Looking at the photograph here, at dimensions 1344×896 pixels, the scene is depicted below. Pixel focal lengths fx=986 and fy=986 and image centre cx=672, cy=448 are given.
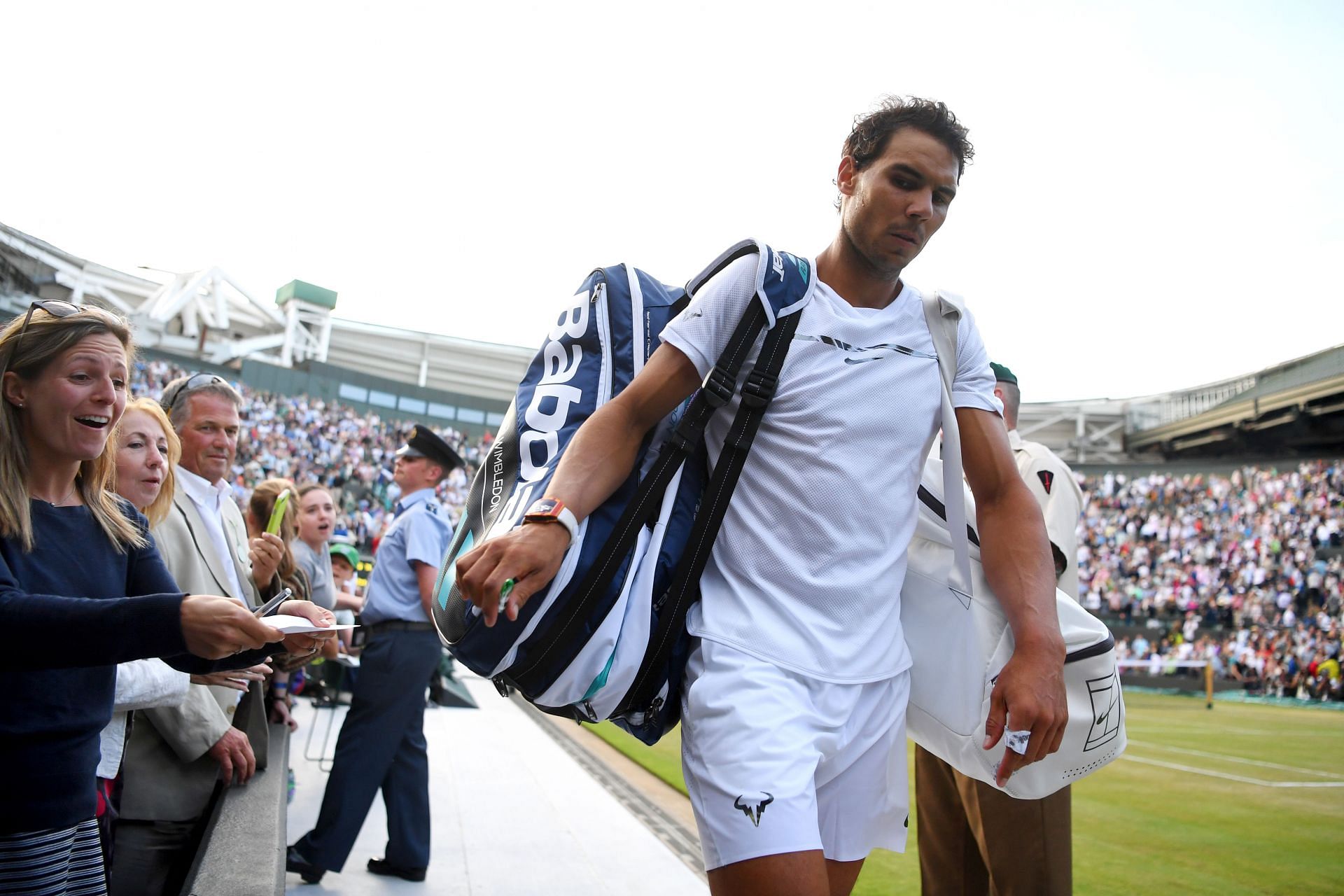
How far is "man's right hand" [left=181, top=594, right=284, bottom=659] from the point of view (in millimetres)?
1578

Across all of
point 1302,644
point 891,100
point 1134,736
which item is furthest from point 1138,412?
point 891,100

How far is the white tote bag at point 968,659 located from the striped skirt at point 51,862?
5.54 feet

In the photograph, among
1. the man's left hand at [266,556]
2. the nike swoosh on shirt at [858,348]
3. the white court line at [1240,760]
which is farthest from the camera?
the white court line at [1240,760]

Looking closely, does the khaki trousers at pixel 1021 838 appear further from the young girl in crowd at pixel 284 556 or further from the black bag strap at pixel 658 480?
the young girl in crowd at pixel 284 556

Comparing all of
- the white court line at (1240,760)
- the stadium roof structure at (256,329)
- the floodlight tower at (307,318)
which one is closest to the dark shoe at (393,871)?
the white court line at (1240,760)

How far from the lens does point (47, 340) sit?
1.94m

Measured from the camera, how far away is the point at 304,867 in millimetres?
4363

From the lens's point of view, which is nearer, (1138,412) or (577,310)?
(577,310)

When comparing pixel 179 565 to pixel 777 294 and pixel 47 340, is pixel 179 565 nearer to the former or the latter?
pixel 47 340

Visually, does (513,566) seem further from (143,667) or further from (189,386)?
(189,386)

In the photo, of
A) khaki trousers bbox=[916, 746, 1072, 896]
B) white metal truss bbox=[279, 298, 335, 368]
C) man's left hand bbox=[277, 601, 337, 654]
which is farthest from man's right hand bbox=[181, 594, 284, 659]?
white metal truss bbox=[279, 298, 335, 368]

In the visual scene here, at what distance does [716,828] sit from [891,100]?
64.4 inches

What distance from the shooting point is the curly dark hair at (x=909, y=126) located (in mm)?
2160

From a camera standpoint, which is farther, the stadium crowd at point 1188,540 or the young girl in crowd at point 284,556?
the stadium crowd at point 1188,540
